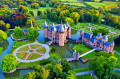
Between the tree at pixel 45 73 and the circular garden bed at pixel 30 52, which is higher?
the tree at pixel 45 73

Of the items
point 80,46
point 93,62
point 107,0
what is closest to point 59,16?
point 80,46

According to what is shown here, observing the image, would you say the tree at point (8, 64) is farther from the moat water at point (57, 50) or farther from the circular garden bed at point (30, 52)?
the circular garden bed at point (30, 52)

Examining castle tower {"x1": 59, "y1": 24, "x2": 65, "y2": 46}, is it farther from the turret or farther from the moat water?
the moat water

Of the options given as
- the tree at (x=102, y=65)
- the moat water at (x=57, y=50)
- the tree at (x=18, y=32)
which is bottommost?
the moat water at (x=57, y=50)

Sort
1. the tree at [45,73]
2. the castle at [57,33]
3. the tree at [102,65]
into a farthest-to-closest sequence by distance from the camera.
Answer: the castle at [57,33] → the tree at [102,65] → the tree at [45,73]

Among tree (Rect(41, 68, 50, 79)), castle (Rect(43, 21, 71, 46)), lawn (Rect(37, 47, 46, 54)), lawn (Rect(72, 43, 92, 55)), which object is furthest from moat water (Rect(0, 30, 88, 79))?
tree (Rect(41, 68, 50, 79))

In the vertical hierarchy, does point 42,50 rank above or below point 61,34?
below

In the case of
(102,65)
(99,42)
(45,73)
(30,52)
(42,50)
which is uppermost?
(99,42)

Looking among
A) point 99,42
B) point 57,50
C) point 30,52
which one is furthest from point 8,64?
point 99,42

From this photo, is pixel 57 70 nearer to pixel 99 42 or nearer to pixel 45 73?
pixel 45 73

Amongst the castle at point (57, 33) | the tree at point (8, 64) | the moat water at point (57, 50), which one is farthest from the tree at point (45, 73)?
the castle at point (57, 33)

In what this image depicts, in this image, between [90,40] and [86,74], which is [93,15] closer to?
[90,40]
